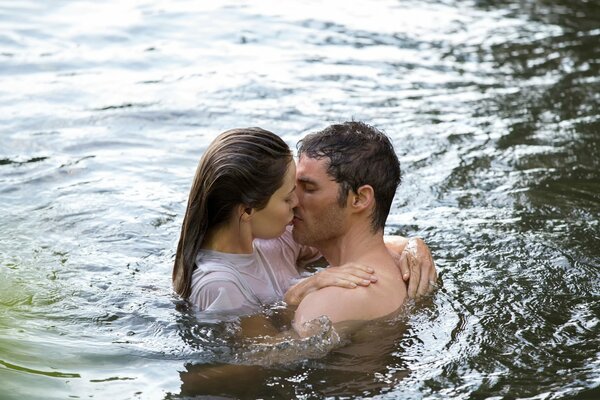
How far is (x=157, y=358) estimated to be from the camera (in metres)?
5.66

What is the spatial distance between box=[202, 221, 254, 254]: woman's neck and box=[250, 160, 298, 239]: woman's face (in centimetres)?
7

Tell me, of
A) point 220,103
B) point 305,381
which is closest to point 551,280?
point 305,381

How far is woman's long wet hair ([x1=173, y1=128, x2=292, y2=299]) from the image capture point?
550 centimetres

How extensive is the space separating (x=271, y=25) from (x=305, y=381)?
7913mm

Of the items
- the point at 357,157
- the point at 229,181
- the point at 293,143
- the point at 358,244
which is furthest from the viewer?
the point at 293,143

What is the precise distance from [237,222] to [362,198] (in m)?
0.70

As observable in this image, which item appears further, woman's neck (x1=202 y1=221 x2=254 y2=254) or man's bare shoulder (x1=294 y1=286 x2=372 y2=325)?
woman's neck (x1=202 y1=221 x2=254 y2=254)

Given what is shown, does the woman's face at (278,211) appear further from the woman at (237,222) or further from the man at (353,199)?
the man at (353,199)

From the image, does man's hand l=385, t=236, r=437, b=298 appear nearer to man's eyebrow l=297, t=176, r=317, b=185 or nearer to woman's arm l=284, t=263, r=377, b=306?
woman's arm l=284, t=263, r=377, b=306

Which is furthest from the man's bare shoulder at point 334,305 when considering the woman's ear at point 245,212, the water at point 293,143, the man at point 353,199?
the woman's ear at point 245,212

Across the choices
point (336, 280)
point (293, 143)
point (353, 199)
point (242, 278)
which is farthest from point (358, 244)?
point (293, 143)

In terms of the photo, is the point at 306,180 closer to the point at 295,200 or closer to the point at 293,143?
the point at 295,200

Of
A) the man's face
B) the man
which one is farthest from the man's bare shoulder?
the man's face

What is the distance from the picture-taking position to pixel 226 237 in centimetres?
573
